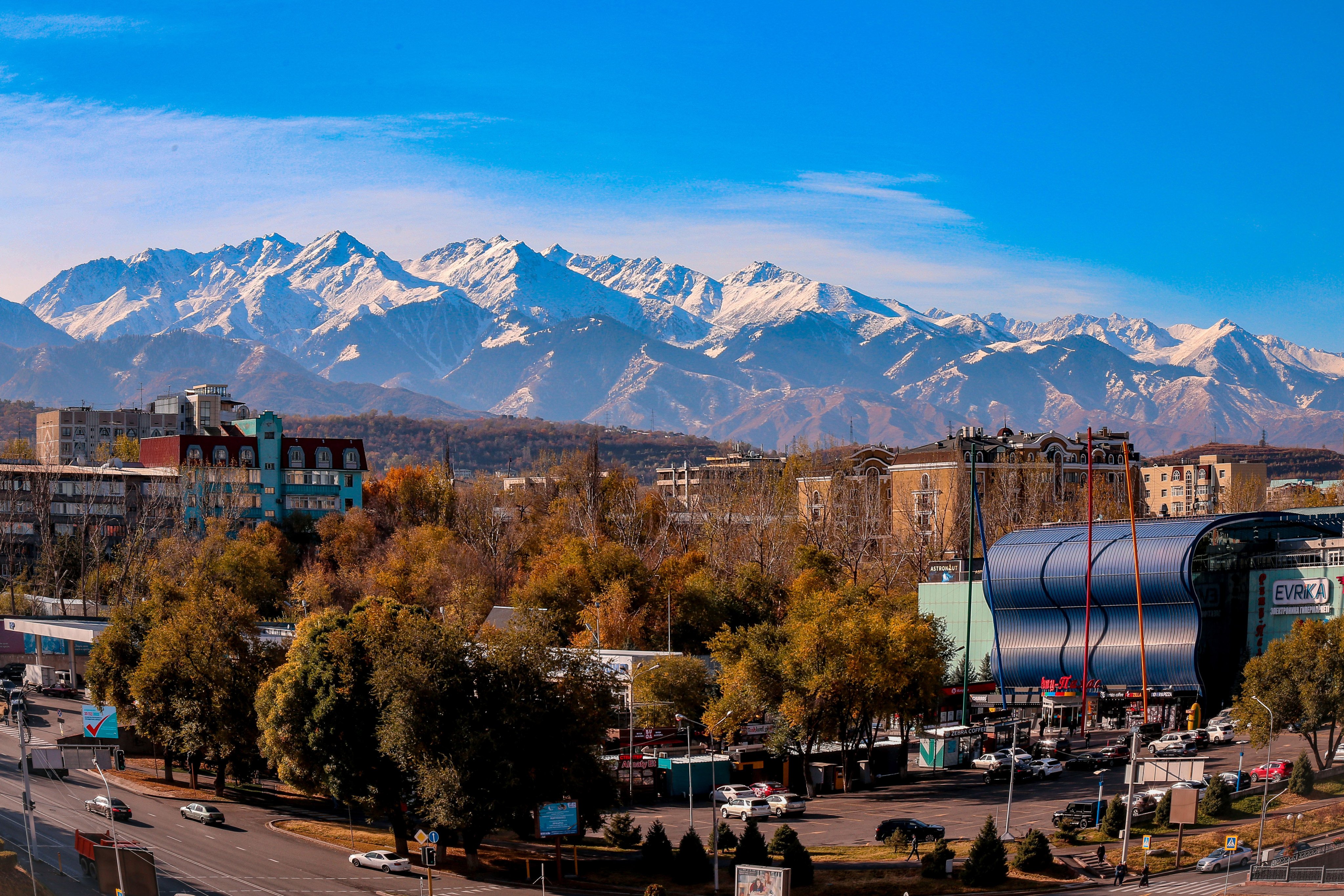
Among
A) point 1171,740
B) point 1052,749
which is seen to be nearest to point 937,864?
point 1052,749

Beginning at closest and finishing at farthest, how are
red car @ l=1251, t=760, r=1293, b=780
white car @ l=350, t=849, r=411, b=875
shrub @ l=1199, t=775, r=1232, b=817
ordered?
white car @ l=350, t=849, r=411, b=875
shrub @ l=1199, t=775, r=1232, b=817
red car @ l=1251, t=760, r=1293, b=780

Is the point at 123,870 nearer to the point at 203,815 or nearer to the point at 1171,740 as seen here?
the point at 203,815

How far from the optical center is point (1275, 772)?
235 feet

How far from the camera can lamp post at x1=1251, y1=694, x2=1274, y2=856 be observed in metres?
58.3

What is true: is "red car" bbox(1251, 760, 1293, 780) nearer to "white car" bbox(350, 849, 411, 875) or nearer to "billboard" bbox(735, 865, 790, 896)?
"billboard" bbox(735, 865, 790, 896)

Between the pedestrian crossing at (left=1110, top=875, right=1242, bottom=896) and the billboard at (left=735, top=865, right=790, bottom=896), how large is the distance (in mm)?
14302

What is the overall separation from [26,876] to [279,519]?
11790 cm

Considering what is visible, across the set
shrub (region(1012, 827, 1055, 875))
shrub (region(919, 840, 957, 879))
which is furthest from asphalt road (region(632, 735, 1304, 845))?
shrub (region(919, 840, 957, 879))

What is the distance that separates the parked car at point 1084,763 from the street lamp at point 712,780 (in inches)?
A: 818

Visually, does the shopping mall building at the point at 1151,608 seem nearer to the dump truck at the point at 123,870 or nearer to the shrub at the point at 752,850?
the shrub at the point at 752,850

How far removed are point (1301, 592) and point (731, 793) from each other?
164 feet

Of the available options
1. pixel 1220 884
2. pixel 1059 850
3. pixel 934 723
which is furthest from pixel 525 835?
pixel 934 723

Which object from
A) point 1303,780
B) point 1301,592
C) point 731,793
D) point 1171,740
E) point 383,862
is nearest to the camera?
point 383,862

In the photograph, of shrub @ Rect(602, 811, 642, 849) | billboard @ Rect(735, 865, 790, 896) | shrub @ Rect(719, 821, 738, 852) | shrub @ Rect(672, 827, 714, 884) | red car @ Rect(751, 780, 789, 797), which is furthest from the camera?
red car @ Rect(751, 780, 789, 797)
